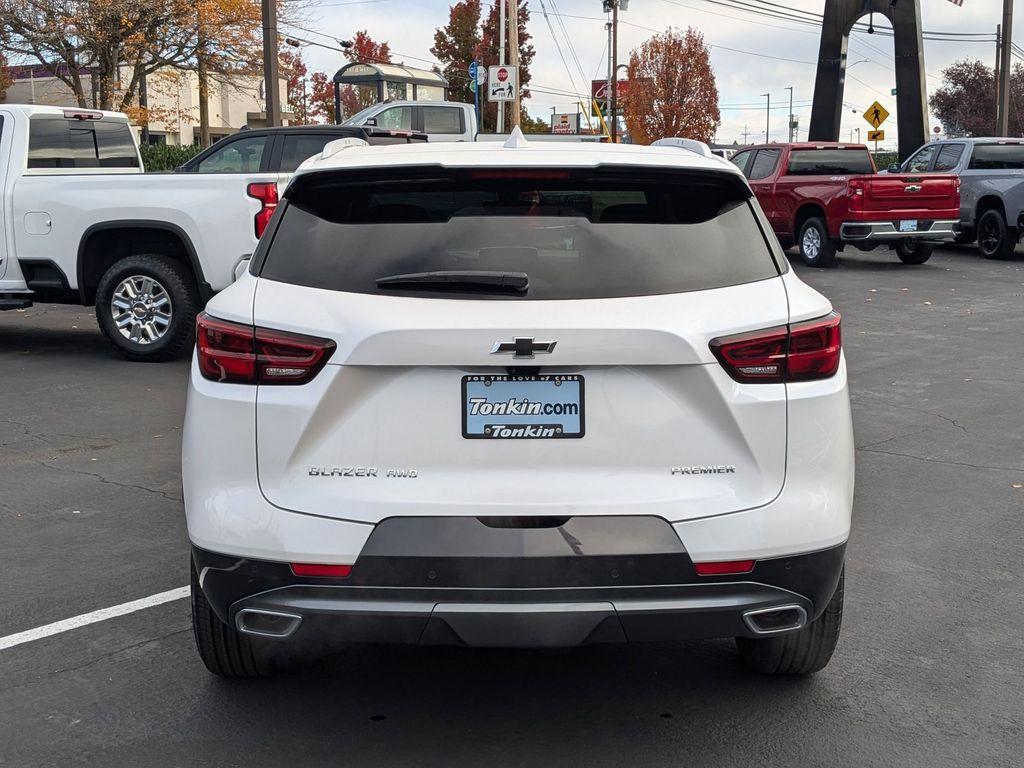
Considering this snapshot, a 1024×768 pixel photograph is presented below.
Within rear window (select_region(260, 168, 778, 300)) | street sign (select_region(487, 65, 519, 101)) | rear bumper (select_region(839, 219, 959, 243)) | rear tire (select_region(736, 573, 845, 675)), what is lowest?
rear tire (select_region(736, 573, 845, 675))

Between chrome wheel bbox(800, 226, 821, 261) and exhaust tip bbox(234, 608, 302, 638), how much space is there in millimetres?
18233

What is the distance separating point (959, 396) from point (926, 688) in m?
5.85

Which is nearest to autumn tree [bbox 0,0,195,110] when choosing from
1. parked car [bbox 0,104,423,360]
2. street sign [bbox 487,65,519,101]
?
street sign [bbox 487,65,519,101]

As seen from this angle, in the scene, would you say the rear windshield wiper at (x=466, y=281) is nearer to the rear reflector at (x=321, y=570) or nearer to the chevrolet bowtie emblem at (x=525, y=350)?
the chevrolet bowtie emblem at (x=525, y=350)

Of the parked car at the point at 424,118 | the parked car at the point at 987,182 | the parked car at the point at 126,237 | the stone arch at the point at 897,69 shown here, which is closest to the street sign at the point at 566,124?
the stone arch at the point at 897,69

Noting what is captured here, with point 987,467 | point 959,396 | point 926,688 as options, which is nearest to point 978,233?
point 959,396

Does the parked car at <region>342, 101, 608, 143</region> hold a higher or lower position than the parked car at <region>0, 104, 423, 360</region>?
higher

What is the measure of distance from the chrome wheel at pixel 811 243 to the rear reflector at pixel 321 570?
18275mm

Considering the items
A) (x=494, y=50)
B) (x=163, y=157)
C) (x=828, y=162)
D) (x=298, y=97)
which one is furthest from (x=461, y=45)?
(x=828, y=162)

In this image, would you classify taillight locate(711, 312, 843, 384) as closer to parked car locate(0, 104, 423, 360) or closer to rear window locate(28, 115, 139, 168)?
parked car locate(0, 104, 423, 360)

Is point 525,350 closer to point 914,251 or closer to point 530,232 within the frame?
point 530,232

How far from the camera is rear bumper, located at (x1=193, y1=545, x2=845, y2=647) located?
319 cm

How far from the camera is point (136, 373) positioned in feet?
33.8

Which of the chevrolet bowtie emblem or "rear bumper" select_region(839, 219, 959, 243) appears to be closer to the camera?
the chevrolet bowtie emblem
